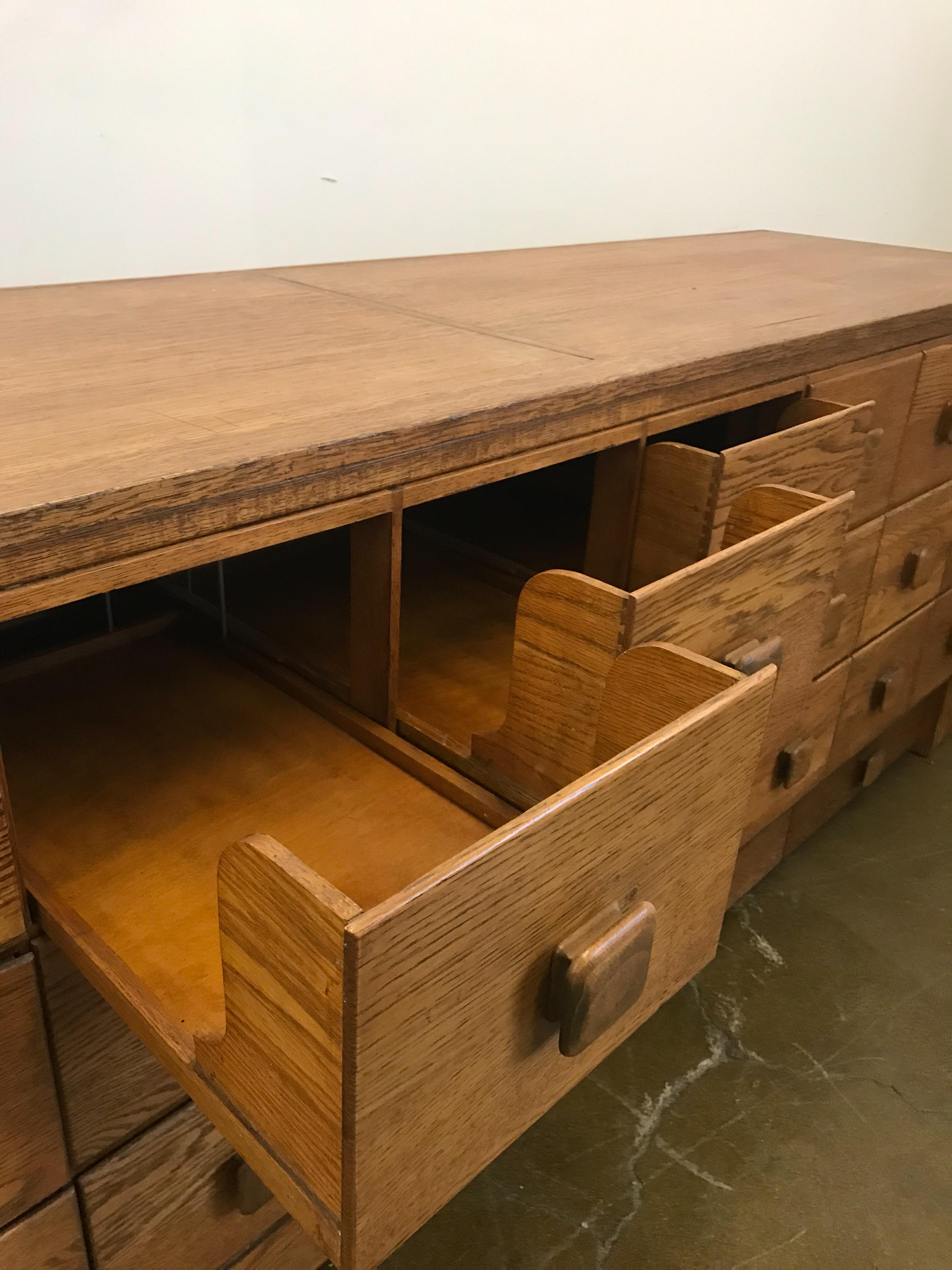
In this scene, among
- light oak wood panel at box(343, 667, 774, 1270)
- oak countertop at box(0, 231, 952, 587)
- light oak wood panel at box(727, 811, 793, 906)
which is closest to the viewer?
light oak wood panel at box(343, 667, 774, 1270)

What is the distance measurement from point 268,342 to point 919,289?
0.76 metres

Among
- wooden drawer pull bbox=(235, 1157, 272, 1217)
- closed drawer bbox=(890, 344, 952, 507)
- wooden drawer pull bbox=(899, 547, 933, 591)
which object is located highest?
closed drawer bbox=(890, 344, 952, 507)

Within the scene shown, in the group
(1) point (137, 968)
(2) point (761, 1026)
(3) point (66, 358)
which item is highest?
(3) point (66, 358)

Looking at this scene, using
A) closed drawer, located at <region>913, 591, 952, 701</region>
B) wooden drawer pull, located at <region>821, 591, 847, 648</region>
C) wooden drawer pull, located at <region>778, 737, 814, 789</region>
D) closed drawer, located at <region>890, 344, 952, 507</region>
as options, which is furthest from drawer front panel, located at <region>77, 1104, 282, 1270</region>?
closed drawer, located at <region>913, 591, 952, 701</region>

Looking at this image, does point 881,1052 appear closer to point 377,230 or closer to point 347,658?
point 347,658

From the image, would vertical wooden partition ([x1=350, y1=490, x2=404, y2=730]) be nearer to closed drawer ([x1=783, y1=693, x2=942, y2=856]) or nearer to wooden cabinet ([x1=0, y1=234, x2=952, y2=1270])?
wooden cabinet ([x1=0, y1=234, x2=952, y2=1270])

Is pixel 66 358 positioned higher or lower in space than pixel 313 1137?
higher

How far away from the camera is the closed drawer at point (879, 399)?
3.01 feet

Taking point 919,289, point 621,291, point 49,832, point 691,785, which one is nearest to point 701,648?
point 691,785

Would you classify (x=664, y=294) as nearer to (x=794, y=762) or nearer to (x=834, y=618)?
(x=834, y=618)

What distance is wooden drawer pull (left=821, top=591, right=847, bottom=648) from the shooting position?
96cm

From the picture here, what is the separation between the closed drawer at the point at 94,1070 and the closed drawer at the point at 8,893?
1.1 inches

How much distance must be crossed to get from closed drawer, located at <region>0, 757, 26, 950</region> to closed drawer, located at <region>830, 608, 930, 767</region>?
2.99 ft

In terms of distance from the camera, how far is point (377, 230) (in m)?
1.26
